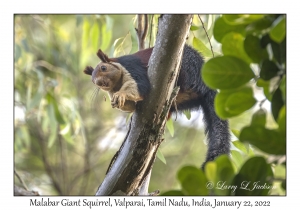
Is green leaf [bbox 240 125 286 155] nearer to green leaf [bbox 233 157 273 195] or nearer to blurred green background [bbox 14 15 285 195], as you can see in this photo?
green leaf [bbox 233 157 273 195]

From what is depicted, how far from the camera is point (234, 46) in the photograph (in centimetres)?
86

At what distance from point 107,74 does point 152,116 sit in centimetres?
57

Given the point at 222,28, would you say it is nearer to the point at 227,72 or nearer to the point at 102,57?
the point at 227,72

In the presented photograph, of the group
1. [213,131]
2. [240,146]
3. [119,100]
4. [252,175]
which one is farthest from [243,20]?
[213,131]

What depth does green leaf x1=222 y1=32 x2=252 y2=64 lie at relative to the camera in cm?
86

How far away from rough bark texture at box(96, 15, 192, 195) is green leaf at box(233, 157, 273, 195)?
0.82 metres

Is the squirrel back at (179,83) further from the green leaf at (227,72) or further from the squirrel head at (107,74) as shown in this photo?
the green leaf at (227,72)

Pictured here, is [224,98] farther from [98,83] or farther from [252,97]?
[98,83]

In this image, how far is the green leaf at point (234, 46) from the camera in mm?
855

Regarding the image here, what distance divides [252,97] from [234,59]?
0.09 meters

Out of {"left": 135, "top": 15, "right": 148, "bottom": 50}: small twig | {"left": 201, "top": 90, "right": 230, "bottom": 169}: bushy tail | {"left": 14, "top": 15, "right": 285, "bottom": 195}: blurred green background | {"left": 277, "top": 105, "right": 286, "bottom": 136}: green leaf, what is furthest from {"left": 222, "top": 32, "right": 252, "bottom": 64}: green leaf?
{"left": 14, "top": 15, "right": 285, "bottom": 195}: blurred green background

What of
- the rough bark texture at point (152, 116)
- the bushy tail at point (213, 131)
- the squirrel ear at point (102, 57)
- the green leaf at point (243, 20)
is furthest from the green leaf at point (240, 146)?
the green leaf at point (243, 20)

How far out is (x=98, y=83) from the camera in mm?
2162

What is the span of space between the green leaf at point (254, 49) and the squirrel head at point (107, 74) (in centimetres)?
135
